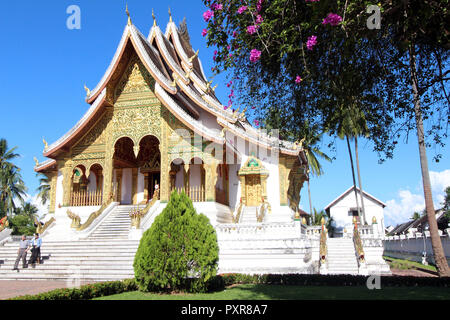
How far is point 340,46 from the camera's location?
5508 millimetres

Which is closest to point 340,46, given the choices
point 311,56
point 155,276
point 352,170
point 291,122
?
point 311,56

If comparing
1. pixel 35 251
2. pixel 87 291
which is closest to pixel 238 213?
pixel 35 251

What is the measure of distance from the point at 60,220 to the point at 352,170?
62.2 ft

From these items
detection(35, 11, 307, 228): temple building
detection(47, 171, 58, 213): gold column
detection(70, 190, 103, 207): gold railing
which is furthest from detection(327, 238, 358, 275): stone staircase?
detection(47, 171, 58, 213): gold column

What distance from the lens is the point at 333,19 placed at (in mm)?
4707

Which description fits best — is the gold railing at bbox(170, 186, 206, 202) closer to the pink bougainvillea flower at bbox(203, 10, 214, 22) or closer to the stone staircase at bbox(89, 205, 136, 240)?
the stone staircase at bbox(89, 205, 136, 240)

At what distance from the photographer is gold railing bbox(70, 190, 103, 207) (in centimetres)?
1716

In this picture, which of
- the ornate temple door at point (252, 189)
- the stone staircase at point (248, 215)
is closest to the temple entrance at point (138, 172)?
the ornate temple door at point (252, 189)

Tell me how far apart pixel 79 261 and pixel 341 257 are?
365 inches

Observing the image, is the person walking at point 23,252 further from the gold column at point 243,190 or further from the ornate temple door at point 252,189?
the ornate temple door at point 252,189

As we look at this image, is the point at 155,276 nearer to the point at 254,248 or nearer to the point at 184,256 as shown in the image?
the point at 184,256

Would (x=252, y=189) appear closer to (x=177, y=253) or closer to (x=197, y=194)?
(x=197, y=194)

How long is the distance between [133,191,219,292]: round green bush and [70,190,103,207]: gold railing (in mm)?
10500

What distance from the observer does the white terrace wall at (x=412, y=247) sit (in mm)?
18156
